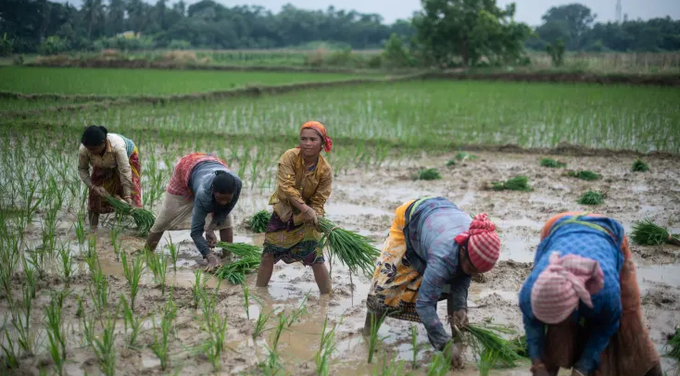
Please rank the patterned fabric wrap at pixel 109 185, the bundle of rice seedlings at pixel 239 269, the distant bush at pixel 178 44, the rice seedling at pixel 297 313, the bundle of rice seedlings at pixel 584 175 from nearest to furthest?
the rice seedling at pixel 297 313 < the bundle of rice seedlings at pixel 239 269 < the patterned fabric wrap at pixel 109 185 < the bundle of rice seedlings at pixel 584 175 < the distant bush at pixel 178 44

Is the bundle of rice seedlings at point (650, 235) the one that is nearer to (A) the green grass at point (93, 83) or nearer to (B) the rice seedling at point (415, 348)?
(B) the rice seedling at point (415, 348)

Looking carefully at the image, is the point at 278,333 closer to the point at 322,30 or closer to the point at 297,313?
the point at 297,313

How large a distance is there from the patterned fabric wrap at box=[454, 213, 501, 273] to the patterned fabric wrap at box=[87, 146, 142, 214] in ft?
11.0

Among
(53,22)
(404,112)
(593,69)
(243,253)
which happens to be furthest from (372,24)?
(243,253)

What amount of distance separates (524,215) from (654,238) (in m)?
1.20

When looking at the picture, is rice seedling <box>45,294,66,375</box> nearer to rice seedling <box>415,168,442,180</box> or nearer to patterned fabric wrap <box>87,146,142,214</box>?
patterned fabric wrap <box>87,146,142,214</box>

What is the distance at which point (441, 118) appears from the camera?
37.7 ft

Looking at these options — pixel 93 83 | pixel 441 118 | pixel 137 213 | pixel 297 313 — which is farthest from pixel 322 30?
pixel 297 313

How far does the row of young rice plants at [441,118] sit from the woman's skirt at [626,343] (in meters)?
6.52

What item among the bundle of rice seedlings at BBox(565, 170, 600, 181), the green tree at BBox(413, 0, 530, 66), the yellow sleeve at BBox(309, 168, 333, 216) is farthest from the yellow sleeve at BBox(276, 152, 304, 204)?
→ the green tree at BBox(413, 0, 530, 66)

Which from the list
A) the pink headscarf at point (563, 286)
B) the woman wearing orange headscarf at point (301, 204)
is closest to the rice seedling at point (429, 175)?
the woman wearing orange headscarf at point (301, 204)

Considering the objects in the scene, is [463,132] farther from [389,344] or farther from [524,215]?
[389,344]

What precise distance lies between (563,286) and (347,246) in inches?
70.8

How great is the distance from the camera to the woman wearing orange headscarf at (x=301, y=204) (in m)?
3.57
